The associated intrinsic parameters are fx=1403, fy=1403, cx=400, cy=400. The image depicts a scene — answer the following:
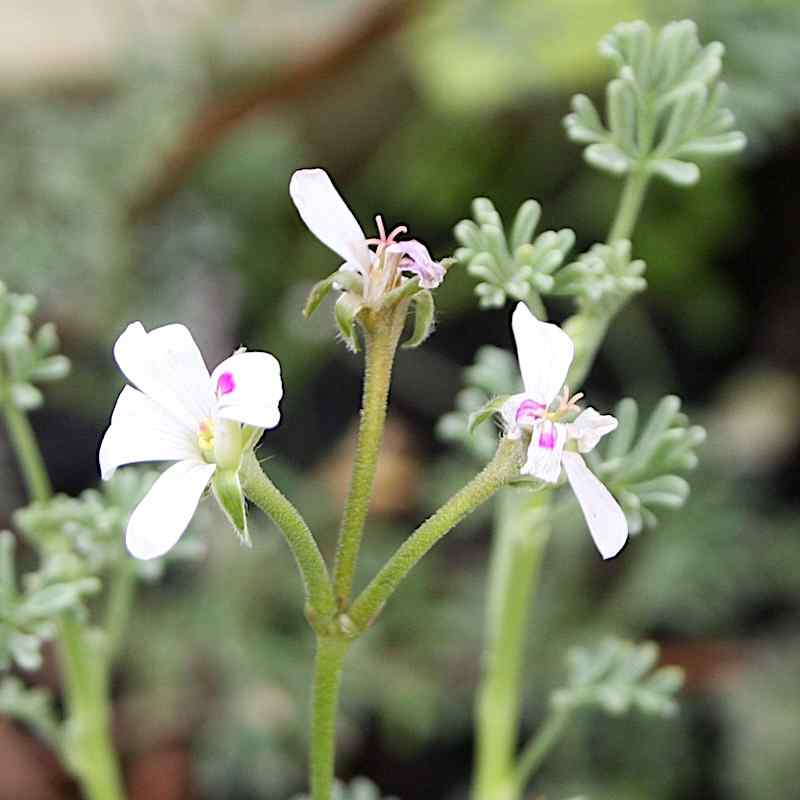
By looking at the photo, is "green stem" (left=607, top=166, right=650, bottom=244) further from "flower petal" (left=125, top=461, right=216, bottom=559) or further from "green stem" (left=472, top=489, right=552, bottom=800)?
"flower petal" (left=125, top=461, right=216, bottom=559)

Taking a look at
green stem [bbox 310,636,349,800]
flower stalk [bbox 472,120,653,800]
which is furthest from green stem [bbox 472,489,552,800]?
green stem [bbox 310,636,349,800]

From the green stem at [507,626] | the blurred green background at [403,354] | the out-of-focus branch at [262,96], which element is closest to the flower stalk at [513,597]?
the green stem at [507,626]

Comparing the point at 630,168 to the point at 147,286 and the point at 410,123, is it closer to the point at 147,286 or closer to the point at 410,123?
the point at 147,286

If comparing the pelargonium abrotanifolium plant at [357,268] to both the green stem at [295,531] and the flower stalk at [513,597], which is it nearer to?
the green stem at [295,531]

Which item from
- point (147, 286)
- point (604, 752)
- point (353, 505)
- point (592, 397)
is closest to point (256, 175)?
point (147, 286)

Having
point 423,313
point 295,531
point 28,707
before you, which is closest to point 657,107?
point 423,313
